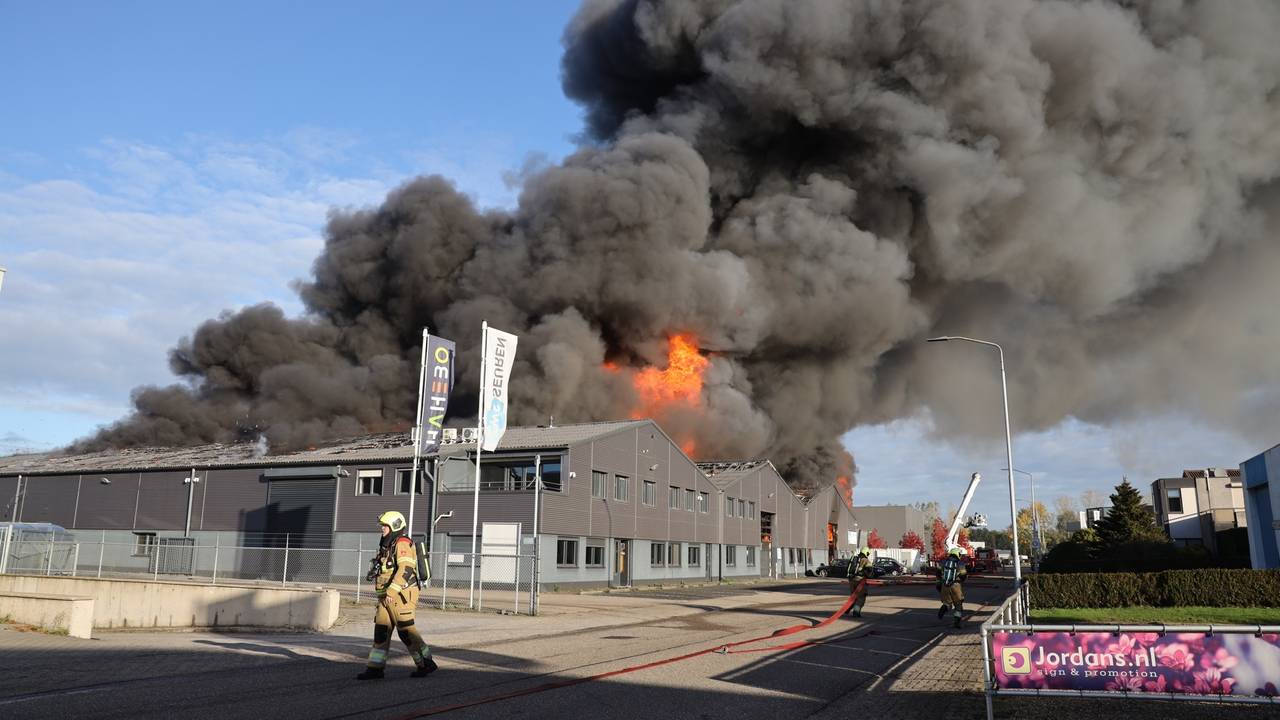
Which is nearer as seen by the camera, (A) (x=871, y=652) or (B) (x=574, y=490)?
(A) (x=871, y=652)

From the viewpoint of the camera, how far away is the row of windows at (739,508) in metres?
48.3

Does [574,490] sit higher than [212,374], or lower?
lower

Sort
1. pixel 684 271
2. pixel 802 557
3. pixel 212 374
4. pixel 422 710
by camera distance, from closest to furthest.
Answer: pixel 422 710
pixel 684 271
pixel 212 374
pixel 802 557

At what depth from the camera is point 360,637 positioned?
14.4m

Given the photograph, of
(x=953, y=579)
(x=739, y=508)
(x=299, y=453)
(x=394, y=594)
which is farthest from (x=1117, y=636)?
(x=739, y=508)

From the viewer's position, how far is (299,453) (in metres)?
39.2

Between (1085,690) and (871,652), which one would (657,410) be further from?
(1085,690)

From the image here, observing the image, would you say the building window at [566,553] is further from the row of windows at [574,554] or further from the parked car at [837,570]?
the parked car at [837,570]

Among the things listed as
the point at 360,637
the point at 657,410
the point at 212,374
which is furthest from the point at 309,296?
the point at 360,637

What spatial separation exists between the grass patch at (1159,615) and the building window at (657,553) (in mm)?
21601

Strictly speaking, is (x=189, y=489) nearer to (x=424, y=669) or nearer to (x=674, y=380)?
(x=674, y=380)

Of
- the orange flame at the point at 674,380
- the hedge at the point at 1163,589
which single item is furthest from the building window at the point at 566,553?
the hedge at the point at 1163,589

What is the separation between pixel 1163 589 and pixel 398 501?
25.3 metres

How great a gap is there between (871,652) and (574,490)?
21230 mm
